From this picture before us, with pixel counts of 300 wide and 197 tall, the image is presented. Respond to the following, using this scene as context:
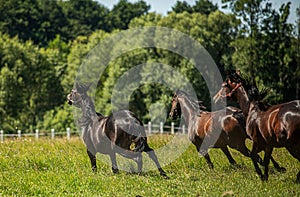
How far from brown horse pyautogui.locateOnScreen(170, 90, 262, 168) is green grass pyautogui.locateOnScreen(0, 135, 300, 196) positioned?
0.50 metres

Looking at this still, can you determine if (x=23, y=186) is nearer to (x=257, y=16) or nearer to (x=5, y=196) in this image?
(x=5, y=196)

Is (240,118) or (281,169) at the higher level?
(240,118)

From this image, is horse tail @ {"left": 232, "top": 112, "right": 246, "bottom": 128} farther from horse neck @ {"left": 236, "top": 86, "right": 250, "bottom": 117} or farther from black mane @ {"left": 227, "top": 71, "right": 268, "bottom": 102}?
black mane @ {"left": 227, "top": 71, "right": 268, "bottom": 102}

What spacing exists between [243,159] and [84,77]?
126 ft

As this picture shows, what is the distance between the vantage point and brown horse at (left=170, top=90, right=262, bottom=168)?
12.6 metres

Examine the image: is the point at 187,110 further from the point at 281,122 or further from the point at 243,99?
the point at 281,122

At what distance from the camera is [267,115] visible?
10789 mm

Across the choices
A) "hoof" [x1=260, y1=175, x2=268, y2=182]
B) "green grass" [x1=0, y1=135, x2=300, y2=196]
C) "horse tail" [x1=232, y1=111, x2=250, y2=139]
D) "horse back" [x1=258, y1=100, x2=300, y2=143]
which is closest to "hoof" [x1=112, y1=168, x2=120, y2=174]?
"green grass" [x1=0, y1=135, x2=300, y2=196]

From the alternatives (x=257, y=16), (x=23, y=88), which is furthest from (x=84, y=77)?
(x=257, y=16)

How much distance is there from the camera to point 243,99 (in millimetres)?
11867

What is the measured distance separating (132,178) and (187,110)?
345cm

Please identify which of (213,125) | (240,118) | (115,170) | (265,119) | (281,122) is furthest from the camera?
(213,125)

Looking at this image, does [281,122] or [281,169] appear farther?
[281,169]

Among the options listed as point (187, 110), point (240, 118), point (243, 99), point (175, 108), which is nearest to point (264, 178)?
point (243, 99)
